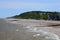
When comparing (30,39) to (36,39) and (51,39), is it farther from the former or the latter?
(51,39)

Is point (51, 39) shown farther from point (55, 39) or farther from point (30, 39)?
point (30, 39)

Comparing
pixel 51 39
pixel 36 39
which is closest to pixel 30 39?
pixel 36 39

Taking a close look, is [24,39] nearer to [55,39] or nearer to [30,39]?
[30,39]

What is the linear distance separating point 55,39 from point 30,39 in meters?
2.46

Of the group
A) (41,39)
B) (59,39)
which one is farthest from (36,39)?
(59,39)

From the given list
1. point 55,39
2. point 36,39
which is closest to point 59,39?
point 55,39

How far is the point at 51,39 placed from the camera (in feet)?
77.1

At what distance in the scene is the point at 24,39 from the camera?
78.6ft

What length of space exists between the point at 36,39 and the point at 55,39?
6.11 feet

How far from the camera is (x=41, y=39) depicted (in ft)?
77.7

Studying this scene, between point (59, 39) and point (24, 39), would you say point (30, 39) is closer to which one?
point (24, 39)

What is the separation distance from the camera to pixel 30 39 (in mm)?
23766

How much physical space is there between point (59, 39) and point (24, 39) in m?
3.51

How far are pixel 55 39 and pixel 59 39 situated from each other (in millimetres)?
625
